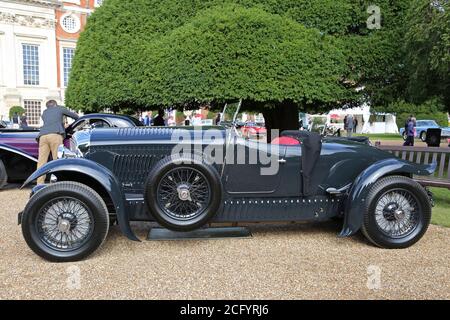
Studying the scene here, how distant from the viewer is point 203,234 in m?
4.88

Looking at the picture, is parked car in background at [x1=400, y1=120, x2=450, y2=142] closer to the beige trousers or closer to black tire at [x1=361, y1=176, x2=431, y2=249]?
the beige trousers

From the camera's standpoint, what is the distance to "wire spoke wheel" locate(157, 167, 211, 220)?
13.9 feet

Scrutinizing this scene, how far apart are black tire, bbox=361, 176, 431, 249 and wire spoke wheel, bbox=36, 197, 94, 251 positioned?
282 cm

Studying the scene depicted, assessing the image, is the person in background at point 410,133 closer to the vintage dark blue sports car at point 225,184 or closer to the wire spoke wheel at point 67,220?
the vintage dark blue sports car at point 225,184

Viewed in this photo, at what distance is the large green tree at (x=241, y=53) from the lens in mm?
9398

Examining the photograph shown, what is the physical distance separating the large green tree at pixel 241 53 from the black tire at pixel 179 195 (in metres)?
5.54

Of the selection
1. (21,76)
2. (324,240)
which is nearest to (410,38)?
(324,240)

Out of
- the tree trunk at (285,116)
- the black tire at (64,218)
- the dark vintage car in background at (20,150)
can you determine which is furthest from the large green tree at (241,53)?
the black tire at (64,218)

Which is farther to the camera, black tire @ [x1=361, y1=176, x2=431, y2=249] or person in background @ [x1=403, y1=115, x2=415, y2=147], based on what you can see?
person in background @ [x1=403, y1=115, x2=415, y2=147]

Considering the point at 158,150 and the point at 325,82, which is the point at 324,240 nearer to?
the point at 158,150

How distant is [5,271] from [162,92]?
6898mm

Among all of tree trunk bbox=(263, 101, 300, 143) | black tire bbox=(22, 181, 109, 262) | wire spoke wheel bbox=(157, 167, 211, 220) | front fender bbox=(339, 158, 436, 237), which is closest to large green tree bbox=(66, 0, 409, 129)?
tree trunk bbox=(263, 101, 300, 143)
